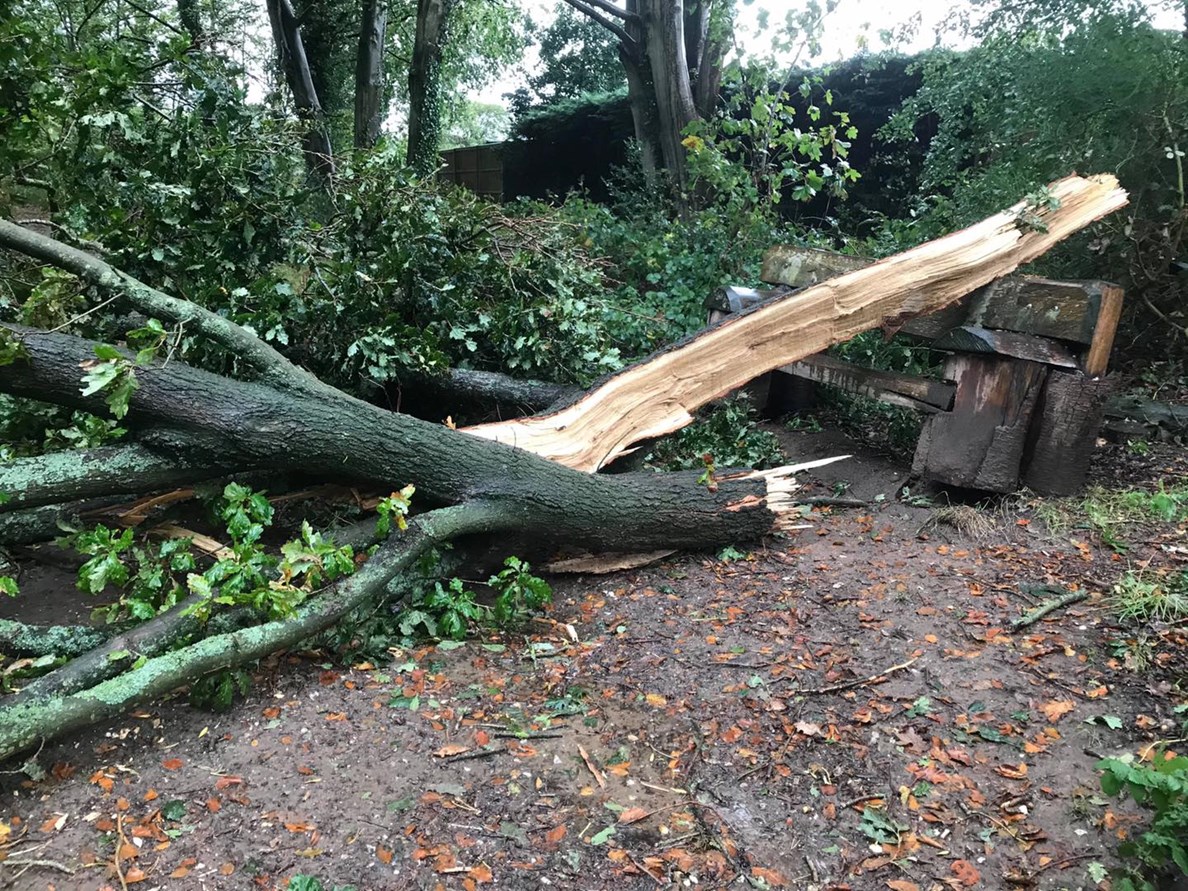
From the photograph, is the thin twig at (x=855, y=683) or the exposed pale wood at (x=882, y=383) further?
the exposed pale wood at (x=882, y=383)

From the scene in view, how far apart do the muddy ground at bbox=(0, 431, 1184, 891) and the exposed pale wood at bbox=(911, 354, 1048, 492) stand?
0.76m

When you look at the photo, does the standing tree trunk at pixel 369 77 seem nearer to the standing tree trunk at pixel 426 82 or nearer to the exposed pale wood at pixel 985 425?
the standing tree trunk at pixel 426 82

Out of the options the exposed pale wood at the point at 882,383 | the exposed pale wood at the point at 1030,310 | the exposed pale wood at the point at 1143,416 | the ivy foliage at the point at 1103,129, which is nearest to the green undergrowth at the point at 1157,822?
the exposed pale wood at the point at 882,383

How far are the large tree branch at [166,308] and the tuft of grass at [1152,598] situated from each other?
322cm

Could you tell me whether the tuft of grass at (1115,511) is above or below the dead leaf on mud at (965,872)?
above

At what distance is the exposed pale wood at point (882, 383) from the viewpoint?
4.32 m

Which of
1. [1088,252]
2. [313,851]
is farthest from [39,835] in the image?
[1088,252]

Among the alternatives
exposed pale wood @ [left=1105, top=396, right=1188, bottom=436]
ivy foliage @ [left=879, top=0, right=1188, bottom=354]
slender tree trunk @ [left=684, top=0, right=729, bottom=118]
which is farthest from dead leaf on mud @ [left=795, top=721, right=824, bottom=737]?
slender tree trunk @ [left=684, top=0, right=729, bottom=118]

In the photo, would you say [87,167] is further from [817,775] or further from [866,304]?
[817,775]

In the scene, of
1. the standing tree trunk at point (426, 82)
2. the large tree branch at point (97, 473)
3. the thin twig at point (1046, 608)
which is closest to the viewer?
the large tree branch at point (97, 473)

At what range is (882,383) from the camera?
4594 millimetres

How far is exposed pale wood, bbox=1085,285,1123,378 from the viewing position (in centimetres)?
402

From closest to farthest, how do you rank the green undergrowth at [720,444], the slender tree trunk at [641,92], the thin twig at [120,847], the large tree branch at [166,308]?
the thin twig at [120,847] < the large tree branch at [166,308] < the green undergrowth at [720,444] < the slender tree trunk at [641,92]

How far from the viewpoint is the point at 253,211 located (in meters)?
4.48
